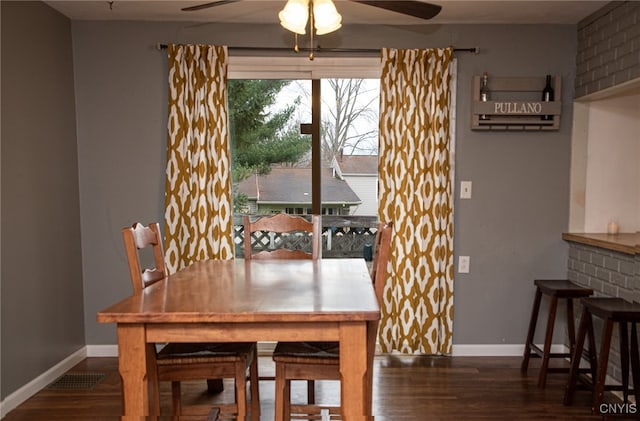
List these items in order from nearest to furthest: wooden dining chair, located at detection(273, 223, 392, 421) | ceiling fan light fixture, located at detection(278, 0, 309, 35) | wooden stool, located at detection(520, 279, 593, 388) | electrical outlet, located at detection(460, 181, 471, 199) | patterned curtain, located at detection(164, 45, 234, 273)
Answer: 1. ceiling fan light fixture, located at detection(278, 0, 309, 35)
2. wooden dining chair, located at detection(273, 223, 392, 421)
3. wooden stool, located at detection(520, 279, 593, 388)
4. patterned curtain, located at detection(164, 45, 234, 273)
5. electrical outlet, located at detection(460, 181, 471, 199)


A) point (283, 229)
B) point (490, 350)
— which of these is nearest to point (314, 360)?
point (283, 229)

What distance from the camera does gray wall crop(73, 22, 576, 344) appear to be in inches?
122

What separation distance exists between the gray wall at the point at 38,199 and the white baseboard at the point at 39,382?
34 millimetres

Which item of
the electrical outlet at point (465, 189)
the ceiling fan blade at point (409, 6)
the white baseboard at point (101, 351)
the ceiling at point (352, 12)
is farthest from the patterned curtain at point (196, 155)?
the electrical outlet at point (465, 189)

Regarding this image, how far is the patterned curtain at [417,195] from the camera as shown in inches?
121

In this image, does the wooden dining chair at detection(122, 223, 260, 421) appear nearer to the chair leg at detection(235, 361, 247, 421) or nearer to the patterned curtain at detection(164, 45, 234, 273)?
the chair leg at detection(235, 361, 247, 421)

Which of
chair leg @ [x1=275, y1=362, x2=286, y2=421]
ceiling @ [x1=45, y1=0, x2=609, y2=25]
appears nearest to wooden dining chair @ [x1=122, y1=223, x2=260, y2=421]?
chair leg @ [x1=275, y1=362, x2=286, y2=421]

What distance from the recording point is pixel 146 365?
1535 millimetres

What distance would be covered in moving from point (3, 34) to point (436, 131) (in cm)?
267

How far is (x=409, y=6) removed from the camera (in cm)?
187

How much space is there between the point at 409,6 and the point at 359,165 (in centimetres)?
161

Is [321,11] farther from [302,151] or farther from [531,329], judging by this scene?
[531,329]

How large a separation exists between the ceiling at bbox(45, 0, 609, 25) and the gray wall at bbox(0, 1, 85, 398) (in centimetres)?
30

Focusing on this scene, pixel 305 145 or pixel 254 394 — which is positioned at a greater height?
pixel 305 145
